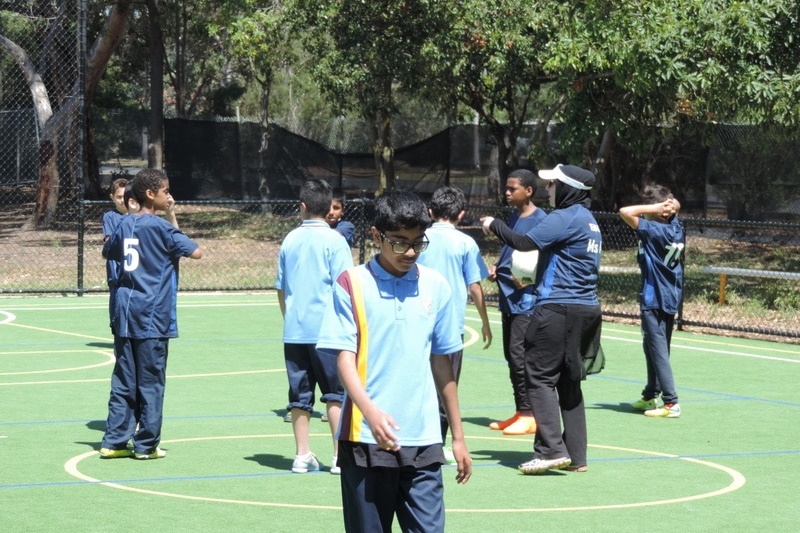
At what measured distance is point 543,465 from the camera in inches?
320

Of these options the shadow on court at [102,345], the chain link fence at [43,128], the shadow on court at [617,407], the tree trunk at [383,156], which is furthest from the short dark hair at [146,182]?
the tree trunk at [383,156]

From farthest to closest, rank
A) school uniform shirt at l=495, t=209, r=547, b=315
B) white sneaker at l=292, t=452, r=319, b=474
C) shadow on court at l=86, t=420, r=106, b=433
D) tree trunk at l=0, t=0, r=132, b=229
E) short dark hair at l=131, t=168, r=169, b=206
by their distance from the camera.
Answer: tree trunk at l=0, t=0, r=132, b=229 < shadow on court at l=86, t=420, r=106, b=433 < school uniform shirt at l=495, t=209, r=547, b=315 < short dark hair at l=131, t=168, r=169, b=206 < white sneaker at l=292, t=452, r=319, b=474

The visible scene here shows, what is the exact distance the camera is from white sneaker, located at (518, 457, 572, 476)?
8109 millimetres

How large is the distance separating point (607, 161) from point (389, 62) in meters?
6.00

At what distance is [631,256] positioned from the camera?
78.2 feet

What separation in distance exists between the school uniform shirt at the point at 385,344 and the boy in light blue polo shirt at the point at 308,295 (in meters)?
3.04

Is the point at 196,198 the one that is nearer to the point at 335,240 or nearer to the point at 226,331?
the point at 226,331

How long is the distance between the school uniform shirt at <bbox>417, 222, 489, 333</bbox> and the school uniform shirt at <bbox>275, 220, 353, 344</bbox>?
613mm

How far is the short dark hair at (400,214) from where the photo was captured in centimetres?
495

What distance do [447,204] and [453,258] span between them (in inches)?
16.5

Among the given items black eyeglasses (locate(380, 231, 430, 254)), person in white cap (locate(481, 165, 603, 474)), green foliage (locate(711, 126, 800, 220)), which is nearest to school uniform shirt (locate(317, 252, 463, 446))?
black eyeglasses (locate(380, 231, 430, 254))

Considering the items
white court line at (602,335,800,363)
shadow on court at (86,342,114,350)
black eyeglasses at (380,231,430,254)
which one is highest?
black eyeglasses at (380,231,430,254)

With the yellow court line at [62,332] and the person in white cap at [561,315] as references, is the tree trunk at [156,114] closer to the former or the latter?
the yellow court line at [62,332]

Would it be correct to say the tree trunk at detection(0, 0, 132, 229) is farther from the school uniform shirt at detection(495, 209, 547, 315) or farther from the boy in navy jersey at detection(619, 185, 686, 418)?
the school uniform shirt at detection(495, 209, 547, 315)
